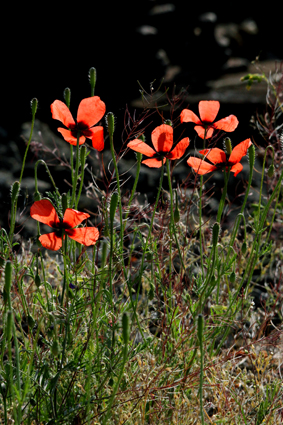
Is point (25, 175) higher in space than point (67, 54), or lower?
lower

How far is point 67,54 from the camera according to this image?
4930mm

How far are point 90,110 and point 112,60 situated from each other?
4044mm

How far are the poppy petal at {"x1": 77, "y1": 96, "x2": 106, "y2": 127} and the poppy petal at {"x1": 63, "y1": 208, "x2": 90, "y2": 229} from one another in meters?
0.26

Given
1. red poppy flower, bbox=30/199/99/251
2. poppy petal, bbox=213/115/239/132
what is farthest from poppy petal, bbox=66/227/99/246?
poppy petal, bbox=213/115/239/132

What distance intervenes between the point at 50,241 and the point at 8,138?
8.79 ft

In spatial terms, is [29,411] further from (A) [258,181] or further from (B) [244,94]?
(B) [244,94]

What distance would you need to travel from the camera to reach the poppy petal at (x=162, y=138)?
3.86 feet

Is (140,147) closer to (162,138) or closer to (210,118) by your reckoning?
(162,138)

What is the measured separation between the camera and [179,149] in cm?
118

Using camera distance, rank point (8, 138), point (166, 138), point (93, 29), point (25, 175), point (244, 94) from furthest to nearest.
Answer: point (93, 29), point (244, 94), point (8, 138), point (25, 175), point (166, 138)

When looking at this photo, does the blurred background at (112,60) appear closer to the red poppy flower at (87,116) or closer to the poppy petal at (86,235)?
the red poppy flower at (87,116)

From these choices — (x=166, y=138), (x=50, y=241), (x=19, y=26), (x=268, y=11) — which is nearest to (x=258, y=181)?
(x=166, y=138)

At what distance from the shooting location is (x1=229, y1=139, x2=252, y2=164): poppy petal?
114 centimetres

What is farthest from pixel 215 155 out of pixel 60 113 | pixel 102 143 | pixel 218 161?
pixel 60 113
